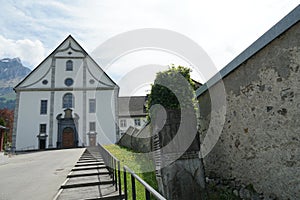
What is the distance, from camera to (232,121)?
5223 mm

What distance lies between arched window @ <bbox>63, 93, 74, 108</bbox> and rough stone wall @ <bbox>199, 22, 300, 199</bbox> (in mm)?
27026

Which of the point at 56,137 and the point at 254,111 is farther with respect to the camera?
the point at 56,137

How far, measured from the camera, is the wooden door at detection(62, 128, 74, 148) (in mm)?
28469

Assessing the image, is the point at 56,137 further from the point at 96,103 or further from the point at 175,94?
the point at 175,94

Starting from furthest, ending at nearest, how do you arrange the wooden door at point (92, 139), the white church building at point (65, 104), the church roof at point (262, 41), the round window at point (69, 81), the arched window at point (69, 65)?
1. the arched window at point (69, 65)
2. the round window at point (69, 81)
3. the wooden door at point (92, 139)
4. the white church building at point (65, 104)
5. the church roof at point (262, 41)

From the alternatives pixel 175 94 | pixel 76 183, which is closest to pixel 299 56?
pixel 175 94

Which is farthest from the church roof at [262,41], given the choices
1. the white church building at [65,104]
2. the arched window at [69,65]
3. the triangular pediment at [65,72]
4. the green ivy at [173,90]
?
the arched window at [69,65]

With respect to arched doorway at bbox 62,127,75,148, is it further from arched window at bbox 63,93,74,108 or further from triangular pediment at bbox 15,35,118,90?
triangular pediment at bbox 15,35,118,90

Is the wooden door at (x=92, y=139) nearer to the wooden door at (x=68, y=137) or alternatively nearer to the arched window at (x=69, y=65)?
the wooden door at (x=68, y=137)

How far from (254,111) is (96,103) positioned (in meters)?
26.8

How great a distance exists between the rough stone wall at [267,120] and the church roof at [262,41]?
0.28 ft

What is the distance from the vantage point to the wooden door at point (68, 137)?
28469mm

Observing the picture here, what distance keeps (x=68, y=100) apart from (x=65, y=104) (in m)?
0.67

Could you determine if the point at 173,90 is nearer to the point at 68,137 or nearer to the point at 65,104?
the point at 68,137
